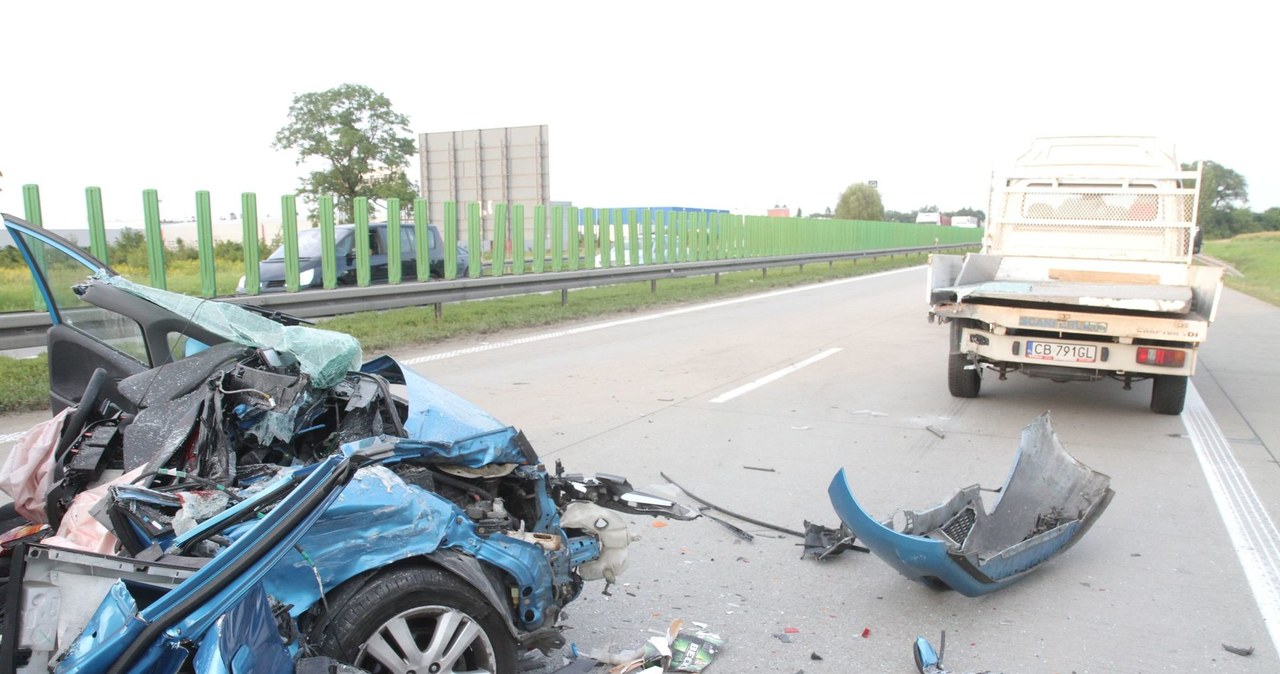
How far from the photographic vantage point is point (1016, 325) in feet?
26.2

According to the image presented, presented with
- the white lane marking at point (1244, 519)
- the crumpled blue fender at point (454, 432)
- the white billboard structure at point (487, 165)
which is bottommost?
the white lane marking at point (1244, 519)

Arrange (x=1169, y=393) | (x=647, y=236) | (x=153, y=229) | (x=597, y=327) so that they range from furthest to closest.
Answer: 1. (x=647, y=236)
2. (x=597, y=327)
3. (x=153, y=229)
4. (x=1169, y=393)

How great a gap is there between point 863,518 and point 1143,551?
6.65ft

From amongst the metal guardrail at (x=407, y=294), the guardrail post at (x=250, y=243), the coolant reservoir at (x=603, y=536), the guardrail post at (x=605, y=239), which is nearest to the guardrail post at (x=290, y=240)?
the guardrail post at (x=250, y=243)

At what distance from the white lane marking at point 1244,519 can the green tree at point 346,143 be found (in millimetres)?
28554

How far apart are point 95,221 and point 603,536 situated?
9.53m

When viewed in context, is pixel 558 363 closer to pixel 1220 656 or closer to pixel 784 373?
pixel 784 373

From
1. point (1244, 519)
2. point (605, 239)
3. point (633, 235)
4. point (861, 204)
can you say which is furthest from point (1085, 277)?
point (861, 204)

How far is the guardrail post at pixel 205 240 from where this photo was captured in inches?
452

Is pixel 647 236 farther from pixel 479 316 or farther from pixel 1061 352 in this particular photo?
pixel 1061 352

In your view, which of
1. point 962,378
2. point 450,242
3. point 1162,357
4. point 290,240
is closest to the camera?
point 1162,357

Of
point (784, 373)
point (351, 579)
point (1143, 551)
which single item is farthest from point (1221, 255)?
point (351, 579)

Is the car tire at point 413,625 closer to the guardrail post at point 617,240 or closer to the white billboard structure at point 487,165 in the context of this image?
the white billboard structure at point 487,165

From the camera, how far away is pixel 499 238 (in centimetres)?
1677
